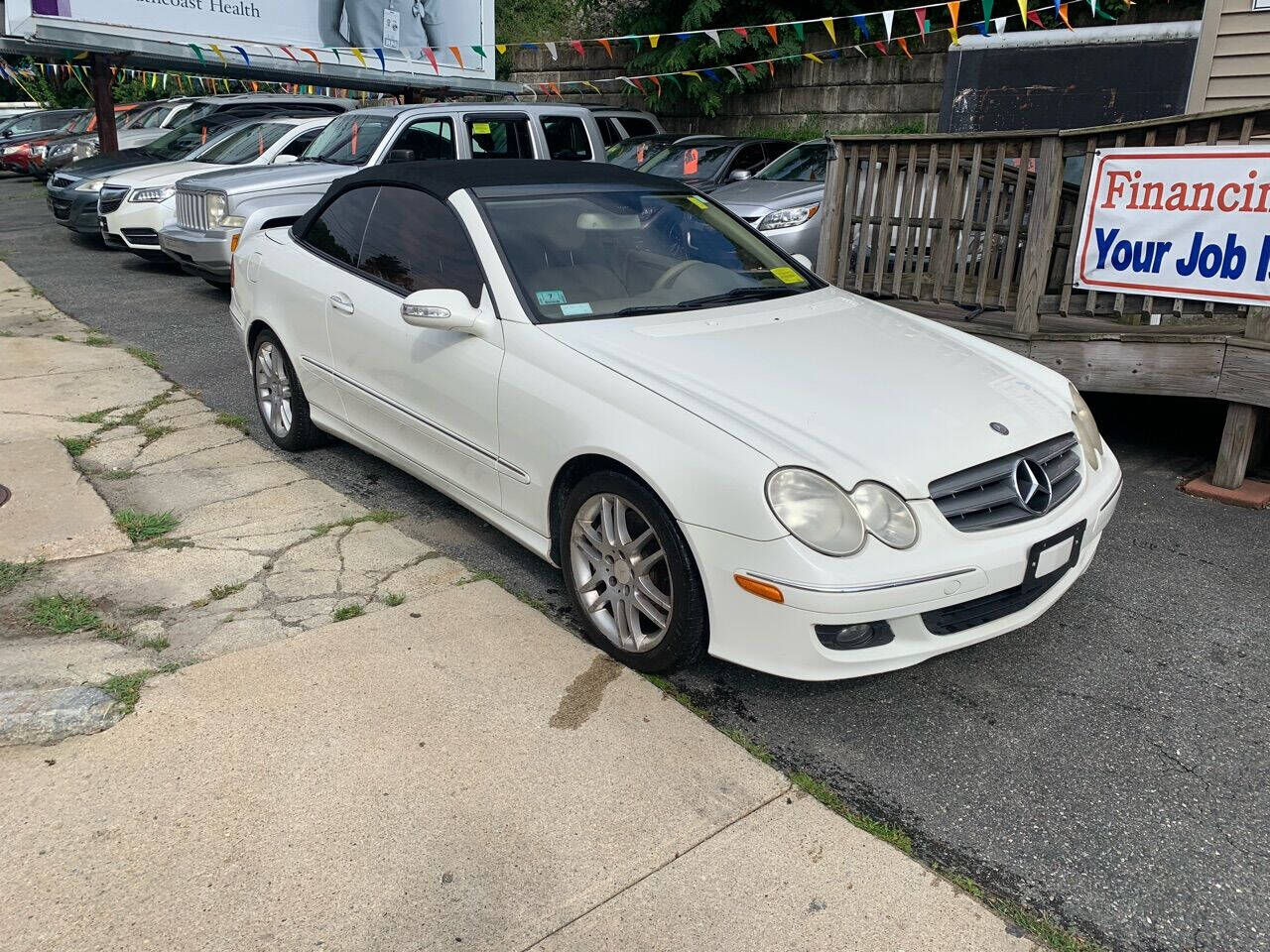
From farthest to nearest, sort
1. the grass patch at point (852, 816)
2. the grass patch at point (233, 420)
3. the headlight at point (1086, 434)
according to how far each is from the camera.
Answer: the grass patch at point (233, 420) → the headlight at point (1086, 434) → the grass patch at point (852, 816)

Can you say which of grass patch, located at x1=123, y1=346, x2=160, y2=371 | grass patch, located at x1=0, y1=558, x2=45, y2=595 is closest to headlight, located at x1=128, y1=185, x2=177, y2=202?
grass patch, located at x1=123, y1=346, x2=160, y2=371

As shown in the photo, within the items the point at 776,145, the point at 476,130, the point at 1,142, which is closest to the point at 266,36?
the point at 476,130

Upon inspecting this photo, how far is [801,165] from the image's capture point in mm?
9844

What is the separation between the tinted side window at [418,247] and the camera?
414 centimetres

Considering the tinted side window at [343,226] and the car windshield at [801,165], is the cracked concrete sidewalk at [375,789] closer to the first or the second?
the tinted side window at [343,226]

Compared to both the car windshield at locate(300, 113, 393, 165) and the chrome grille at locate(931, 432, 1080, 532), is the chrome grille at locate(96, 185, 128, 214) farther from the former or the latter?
the chrome grille at locate(931, 432, 1080, 532)

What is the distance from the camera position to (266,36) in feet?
49.8

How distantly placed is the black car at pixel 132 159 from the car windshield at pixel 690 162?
18.2ft

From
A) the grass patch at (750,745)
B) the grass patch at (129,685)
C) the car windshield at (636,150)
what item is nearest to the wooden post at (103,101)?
the car windshield at (636,150)

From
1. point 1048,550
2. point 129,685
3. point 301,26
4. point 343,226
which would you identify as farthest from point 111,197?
point 1048,550

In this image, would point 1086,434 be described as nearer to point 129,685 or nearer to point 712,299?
point 712,299

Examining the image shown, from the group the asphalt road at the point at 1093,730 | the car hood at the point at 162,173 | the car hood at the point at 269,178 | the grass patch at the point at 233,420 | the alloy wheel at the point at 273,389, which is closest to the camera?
the asphalt road at the point at 1093,730

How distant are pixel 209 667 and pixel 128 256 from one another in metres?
10.7

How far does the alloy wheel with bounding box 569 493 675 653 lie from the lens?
11.0 feet
